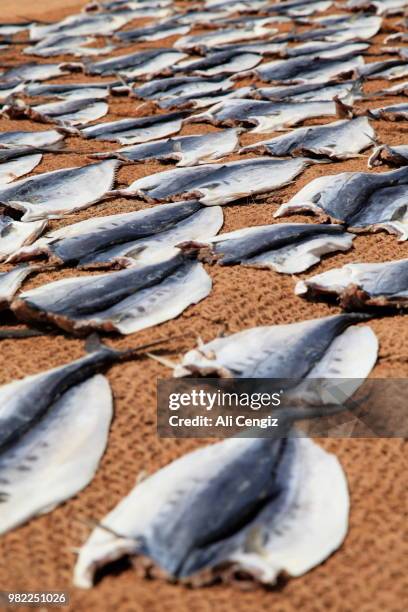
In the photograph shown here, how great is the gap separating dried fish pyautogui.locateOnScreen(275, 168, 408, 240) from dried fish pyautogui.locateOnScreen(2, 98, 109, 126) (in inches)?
122

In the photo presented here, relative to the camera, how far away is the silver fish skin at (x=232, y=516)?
2.70 m

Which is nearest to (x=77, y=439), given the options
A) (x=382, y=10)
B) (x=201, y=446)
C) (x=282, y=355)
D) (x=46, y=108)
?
(x=201, y=446)

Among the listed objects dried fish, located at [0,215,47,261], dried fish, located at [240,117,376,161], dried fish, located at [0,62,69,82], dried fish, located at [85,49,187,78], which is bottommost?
dried fish, located at [240,117,376,161]

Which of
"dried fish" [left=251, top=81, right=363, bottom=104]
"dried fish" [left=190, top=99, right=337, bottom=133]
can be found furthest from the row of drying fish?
"dried fish" [left=251, top=81, right=363, bottom=104]

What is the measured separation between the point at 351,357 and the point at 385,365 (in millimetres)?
171

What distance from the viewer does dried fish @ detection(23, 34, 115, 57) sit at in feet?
37.2

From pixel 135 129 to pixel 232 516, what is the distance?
524cm

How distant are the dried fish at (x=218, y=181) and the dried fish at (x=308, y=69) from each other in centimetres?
322

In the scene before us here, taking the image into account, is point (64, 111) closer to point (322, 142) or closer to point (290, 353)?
point (322, 142)

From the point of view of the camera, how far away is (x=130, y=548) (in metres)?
2.70

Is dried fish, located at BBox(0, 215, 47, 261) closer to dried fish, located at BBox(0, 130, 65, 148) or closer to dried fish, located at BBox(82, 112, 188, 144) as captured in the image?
dried fish, located at BBox(0, 130, 65, 148)

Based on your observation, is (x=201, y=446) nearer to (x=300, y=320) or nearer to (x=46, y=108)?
(x=300, y=320)

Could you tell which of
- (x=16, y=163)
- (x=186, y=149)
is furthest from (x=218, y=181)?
(x=16, y=163)

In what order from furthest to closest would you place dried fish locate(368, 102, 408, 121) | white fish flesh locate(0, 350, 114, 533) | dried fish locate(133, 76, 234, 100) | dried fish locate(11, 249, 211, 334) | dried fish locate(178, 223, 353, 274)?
dried fish locate(133, 76, 234, 100) → dried fish locate(368, 102, 408, 121) → dried fish locate(178, 223, 353, 274) → dried fish locate(11, 249, 211, 334) → white fish flesh locate(0, 350, 114, 533)
